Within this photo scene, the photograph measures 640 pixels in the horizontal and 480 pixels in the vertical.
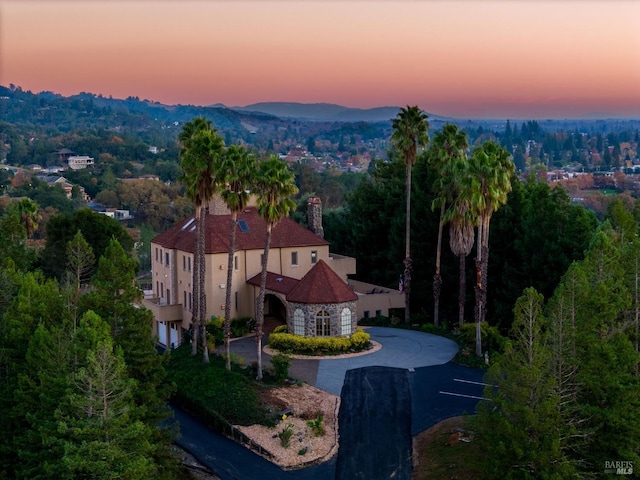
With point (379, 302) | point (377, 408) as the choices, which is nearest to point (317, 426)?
point (377, 408)

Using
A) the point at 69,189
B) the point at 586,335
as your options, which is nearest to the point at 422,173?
the point at 586,335

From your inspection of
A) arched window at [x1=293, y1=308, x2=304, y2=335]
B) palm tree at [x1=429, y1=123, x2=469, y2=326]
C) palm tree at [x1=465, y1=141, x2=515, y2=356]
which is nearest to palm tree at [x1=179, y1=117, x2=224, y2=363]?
arched window at [x1=293, y1=308, x2=304, y2=335]

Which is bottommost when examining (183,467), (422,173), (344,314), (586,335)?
(183,467)

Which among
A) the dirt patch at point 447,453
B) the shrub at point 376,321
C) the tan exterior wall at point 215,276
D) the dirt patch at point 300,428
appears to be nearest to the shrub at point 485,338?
the shrub at point 376,321

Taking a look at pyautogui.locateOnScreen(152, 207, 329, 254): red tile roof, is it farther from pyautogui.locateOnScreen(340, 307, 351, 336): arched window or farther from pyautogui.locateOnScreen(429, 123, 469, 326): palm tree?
pyautogui.locateOnScreen(340, 307, 351, 336): arched window

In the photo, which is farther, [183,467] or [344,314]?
[344,314]

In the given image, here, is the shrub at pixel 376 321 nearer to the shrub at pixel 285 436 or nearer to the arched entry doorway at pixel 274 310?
the arched entry doorway at pixel 274 310

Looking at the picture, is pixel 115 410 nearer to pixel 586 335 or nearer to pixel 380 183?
pixel 586 335
